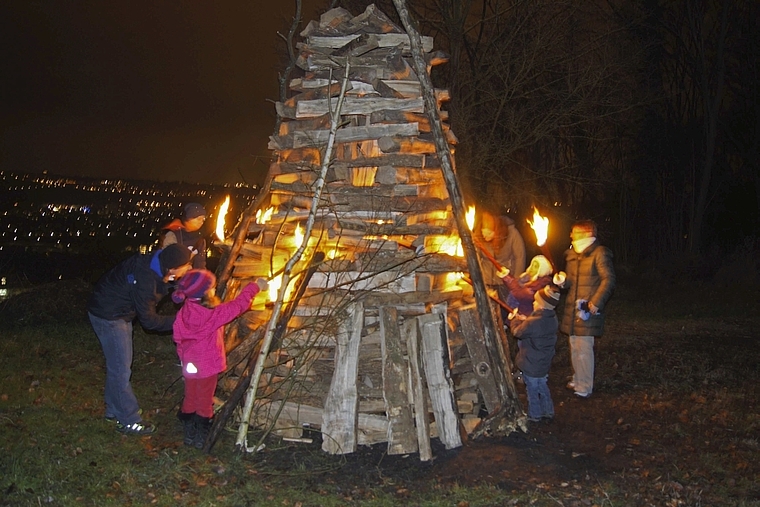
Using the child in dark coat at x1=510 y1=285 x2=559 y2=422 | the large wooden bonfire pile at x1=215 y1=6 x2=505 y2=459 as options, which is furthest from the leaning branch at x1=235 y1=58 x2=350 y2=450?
the child in dark coat at x1=510 y1=285 x2=559 y2=422

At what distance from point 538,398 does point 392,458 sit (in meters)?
1.81

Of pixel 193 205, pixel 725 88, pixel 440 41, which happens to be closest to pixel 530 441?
pixel 193 205

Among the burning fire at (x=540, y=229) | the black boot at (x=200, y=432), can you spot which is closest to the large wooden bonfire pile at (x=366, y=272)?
the black boot at (x=200, y=432)

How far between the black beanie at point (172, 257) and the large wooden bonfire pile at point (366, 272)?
0.88 metres

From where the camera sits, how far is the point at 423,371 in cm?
643

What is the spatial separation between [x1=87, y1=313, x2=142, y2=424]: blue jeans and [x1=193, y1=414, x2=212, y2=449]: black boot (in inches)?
28.3

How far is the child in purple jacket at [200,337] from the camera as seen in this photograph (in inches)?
233

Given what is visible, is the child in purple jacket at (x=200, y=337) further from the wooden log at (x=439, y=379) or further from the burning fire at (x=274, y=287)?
the wooden log at (x=439, y=379)

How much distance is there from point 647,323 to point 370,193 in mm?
→ 8871

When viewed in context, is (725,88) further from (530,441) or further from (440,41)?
(530,441)

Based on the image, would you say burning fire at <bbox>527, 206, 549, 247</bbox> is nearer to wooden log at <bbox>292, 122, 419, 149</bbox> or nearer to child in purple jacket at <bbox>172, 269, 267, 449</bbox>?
wooden log at <bbox>292, 122, 419, 149</bbox>

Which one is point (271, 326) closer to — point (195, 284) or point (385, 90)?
point (195, 284)

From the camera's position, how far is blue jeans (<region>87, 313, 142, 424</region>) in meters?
A: 6.30

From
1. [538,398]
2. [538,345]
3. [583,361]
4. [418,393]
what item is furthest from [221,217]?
[583,361]
